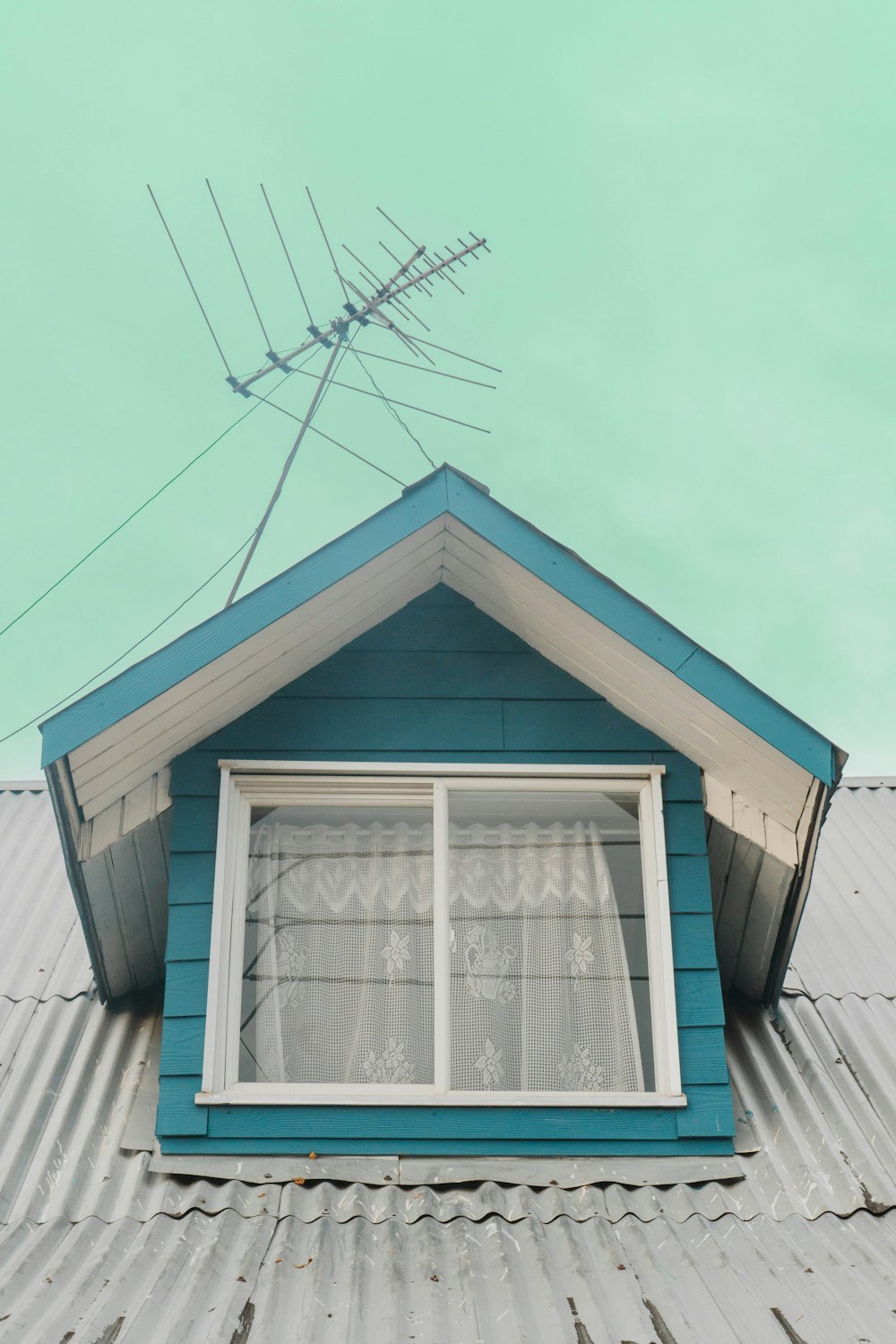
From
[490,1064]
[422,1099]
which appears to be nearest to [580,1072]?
[490,1064]

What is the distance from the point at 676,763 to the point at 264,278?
543cm

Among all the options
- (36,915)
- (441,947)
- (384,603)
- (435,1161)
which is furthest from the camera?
(36,915)

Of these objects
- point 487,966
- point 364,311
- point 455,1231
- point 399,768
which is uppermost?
point 364,311

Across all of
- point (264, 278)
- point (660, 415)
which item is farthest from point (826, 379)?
point (264, 278)

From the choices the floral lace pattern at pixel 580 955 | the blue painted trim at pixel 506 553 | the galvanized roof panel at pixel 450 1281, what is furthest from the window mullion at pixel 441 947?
the blue painted trim at pixel 506 553

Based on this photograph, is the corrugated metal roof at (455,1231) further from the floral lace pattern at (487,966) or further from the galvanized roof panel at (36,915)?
the floral lace pattern at (487,966)

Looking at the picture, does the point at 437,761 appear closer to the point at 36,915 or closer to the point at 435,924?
the point at 435,924

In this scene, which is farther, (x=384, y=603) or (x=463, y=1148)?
(x=384, y=603)

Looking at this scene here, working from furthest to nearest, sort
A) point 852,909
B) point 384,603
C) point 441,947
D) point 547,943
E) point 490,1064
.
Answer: point 852,909 → point 384,603 → point 547,943 → point 441,947 → point 490,1064

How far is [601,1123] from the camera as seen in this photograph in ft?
13.8

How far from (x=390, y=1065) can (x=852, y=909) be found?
297 centimetres

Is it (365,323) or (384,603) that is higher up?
(365,323)

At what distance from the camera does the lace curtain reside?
172 inches

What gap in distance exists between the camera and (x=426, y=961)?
4516 millimetres
